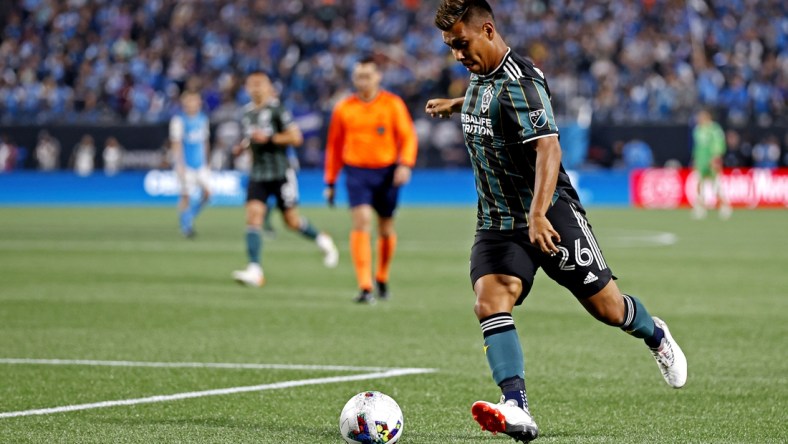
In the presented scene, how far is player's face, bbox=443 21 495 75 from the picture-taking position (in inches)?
233

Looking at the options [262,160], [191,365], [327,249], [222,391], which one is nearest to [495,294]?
[222,391]

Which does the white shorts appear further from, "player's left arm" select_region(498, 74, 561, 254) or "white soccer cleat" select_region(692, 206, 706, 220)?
"player's left arm" select_region(498, 74, 561, 254)

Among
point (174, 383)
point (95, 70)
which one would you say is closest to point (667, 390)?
point (174, 383)

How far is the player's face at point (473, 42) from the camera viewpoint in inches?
233

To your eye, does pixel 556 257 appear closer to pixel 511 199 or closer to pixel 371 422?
pixel 511 199

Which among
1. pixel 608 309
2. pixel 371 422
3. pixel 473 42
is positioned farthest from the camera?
pixel 608 309

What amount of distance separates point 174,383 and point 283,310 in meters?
4.27

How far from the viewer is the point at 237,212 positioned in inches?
1234

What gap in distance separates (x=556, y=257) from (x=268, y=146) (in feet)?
29.3

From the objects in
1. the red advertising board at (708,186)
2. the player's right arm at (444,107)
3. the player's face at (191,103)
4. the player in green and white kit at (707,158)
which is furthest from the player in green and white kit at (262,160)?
the red advertising board at (708,186)

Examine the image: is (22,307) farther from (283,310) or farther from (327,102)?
(327,102)

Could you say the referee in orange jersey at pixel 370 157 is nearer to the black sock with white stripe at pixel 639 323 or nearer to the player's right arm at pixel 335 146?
the player's right arm at pixel 335 146

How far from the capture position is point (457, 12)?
5.89m

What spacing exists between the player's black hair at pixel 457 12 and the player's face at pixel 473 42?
1.0 inches
